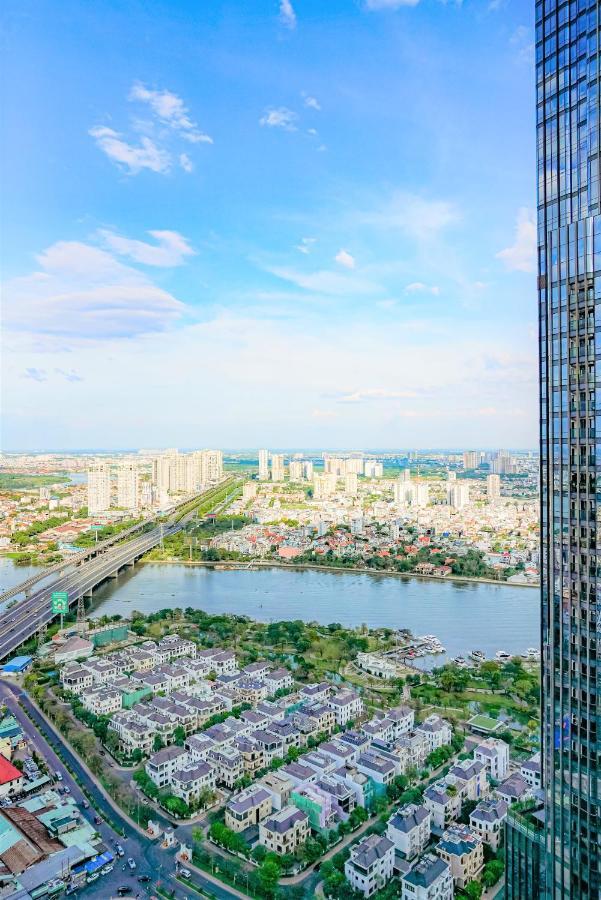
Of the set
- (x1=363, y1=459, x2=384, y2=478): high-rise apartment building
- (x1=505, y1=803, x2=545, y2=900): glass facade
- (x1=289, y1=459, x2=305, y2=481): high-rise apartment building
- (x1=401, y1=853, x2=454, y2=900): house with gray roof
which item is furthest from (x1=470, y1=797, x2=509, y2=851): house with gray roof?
(x1=289, y1=459, x2=305, y2=481): high-rise apartment building

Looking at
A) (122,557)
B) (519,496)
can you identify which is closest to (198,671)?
(122,557)

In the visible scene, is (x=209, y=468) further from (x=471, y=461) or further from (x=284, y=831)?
(x=284, y=831)

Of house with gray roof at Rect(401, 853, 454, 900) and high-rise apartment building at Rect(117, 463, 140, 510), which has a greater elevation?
high-rise apartment building at Rect(117, 463, 140, 510)

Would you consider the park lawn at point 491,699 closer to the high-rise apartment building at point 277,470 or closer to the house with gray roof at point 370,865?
the house with gray roof at point 370,865

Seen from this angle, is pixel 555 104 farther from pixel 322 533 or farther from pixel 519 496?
pixel 519 496

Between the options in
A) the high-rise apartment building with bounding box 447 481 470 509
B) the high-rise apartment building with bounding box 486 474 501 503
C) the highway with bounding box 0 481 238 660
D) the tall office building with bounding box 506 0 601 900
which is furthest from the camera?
the high-rise apartment building with bounding box 486 474 501 503

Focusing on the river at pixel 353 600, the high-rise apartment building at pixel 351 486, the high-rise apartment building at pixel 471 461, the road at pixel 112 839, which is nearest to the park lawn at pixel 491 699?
the river at pixel 353 600

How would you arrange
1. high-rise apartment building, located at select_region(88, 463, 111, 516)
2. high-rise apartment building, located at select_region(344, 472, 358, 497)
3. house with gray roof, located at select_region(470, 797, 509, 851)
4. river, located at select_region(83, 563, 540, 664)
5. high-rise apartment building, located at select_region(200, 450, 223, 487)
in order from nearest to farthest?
house with gray roof, located at select_region(470, 797, 509, 851), river, located at select_region(83, 563, 540, 664), high-rise apartment building, located at select_region(88, 463, 111, 516), high-rise apartment building, located at select_region(344, 472, 358, 497), high-rise apartment building, located at select_region(200, 450, 223, 487)

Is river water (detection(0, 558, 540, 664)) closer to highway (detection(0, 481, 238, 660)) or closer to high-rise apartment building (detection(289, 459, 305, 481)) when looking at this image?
highway (detection(0, 481, 238, 660))
